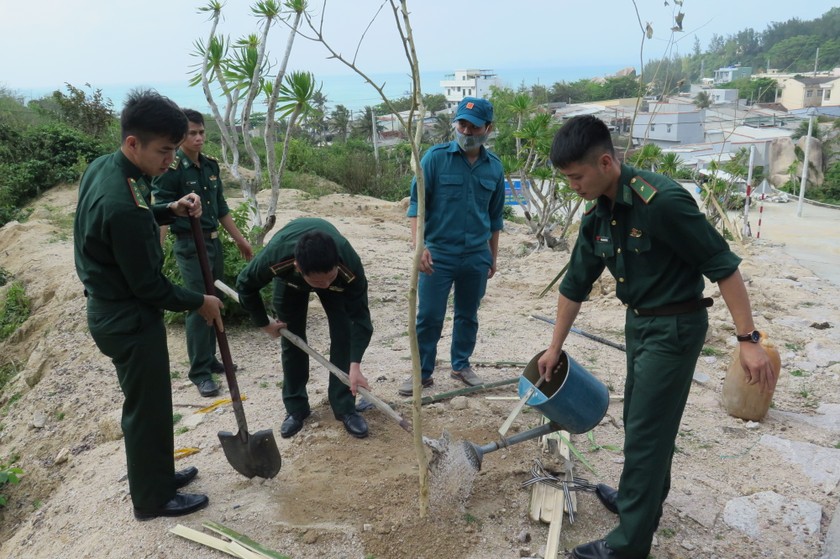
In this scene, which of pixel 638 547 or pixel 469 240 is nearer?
pixel 638 547

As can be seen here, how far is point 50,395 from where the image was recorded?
4.74m

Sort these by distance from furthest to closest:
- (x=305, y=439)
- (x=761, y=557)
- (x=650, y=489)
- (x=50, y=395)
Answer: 1. (x=50, y=395)
2. (x=305, y=439)
3. (x=761, y=557)
4. (x=650, y=489)

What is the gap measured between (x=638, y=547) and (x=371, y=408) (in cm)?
192

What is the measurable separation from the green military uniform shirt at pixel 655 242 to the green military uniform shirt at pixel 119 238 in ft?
5.89

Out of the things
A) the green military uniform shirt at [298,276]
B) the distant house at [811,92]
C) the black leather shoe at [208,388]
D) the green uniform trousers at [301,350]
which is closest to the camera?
the green military uniform shirt at [298,276]

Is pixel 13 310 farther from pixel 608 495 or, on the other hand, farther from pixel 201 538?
pixel 608 495

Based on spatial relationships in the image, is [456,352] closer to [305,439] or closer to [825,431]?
[305,439]

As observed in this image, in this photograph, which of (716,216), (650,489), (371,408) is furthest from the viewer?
(716,216)

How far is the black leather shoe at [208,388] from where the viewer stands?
4.28 metres

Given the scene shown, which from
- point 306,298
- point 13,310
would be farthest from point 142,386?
point 13,310

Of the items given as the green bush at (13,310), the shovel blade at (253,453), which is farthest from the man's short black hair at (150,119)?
the green bush at (13,310)

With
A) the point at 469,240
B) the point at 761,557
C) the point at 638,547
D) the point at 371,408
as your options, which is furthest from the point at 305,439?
the point at 761,557

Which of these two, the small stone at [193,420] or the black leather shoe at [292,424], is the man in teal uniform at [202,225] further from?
the black leather shoe at [292,424]

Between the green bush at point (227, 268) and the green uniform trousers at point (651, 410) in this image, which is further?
the green bush at point (227, 268)
